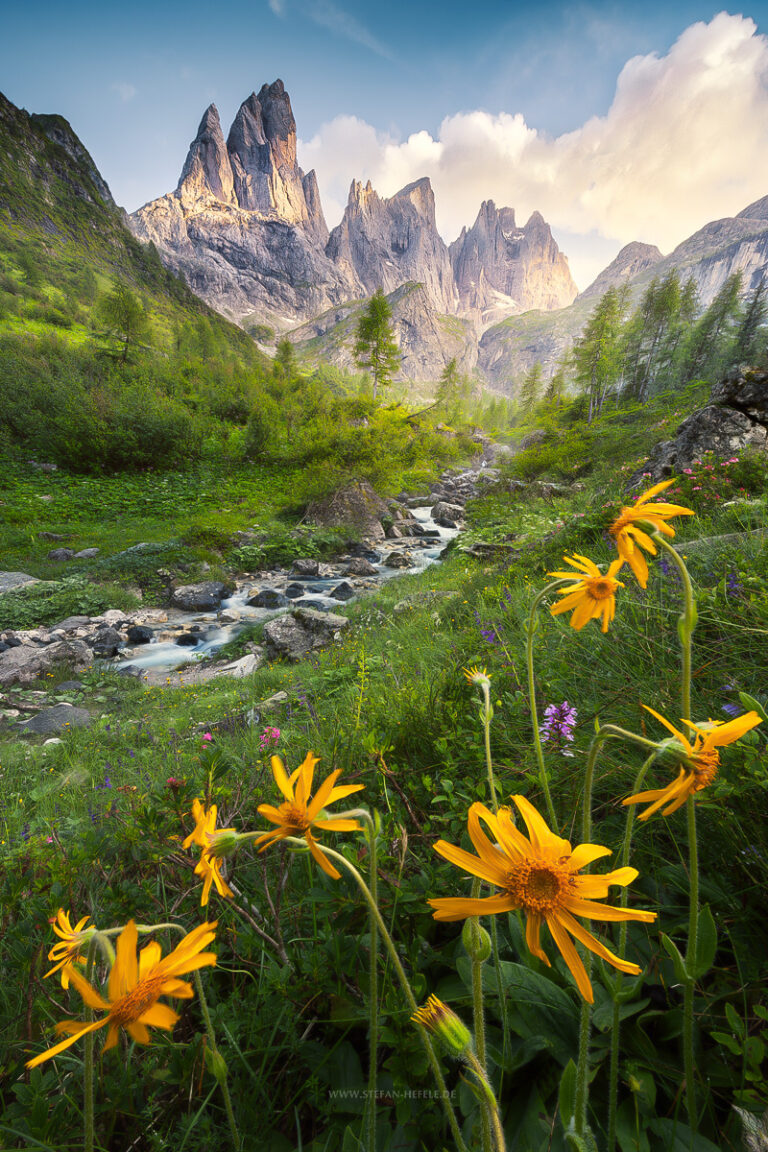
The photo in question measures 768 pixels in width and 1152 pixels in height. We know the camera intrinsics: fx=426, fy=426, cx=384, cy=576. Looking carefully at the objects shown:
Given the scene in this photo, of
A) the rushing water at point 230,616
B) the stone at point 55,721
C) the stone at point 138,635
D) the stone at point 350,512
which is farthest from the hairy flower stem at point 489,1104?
the stone at point 350,512

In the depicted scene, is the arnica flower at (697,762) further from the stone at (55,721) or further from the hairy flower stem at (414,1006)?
the stone at (55,721)

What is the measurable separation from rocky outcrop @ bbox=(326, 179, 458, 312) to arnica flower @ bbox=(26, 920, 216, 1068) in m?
172

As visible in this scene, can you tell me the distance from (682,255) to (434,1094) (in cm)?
25389

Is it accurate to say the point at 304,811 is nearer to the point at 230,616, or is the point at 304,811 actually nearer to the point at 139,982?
the point at 139,982

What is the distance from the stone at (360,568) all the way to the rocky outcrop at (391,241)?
532ft

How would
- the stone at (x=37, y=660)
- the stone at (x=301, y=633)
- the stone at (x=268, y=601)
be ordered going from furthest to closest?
the stone at (x=268, y=601), the stone at (x=301, y=633), the stone at (x=37, y=660)

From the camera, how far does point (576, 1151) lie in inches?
21.2

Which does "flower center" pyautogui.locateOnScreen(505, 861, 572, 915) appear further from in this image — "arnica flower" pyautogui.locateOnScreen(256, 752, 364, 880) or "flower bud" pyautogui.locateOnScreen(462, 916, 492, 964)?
"arnica flower" pyautogui.locateOnScreen(256, 752, 364, 880)

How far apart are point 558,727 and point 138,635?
338 inches

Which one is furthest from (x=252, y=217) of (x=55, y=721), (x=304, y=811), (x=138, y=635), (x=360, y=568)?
(x=304, y=811)

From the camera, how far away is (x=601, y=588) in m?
1.07

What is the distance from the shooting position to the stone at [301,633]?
22.5 feet

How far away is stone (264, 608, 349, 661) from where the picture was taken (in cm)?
686

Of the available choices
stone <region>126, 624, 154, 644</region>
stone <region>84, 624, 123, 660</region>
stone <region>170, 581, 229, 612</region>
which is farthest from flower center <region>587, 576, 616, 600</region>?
stone <region>170, 581, 229, 612</region>
